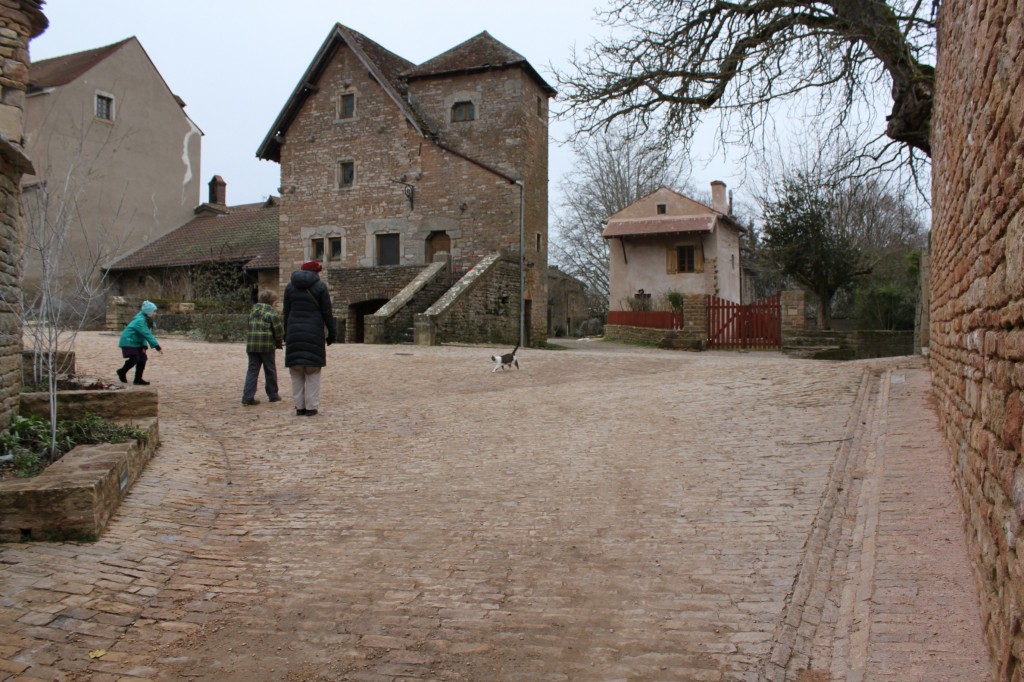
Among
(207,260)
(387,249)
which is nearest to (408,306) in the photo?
(387,249)

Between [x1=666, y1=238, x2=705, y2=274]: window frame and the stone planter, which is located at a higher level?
[x1=666, y1=238, x2=705, y2=274]: window frame

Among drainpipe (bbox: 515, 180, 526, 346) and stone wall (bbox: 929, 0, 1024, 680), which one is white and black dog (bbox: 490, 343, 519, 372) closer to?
stone wall (bbox: 929, 0, 1024, 680)

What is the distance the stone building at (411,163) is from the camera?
26641mm

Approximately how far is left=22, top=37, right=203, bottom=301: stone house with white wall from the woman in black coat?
83.7 feet

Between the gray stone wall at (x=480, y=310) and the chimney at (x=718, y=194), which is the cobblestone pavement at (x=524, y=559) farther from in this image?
the chimney at (x=718, y=194)

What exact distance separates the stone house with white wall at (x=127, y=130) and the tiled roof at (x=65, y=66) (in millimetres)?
46

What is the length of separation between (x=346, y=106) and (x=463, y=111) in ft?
15.2

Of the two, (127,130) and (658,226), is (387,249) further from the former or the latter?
(127,130)

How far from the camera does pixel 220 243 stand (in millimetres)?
34781

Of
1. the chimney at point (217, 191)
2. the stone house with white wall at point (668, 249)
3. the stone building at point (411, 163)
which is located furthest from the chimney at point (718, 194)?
the chimney at point (217, 191)

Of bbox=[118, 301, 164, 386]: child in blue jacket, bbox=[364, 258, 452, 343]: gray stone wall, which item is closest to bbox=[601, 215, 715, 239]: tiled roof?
bbox=[364, 258, 452, 343]: gray stone wall

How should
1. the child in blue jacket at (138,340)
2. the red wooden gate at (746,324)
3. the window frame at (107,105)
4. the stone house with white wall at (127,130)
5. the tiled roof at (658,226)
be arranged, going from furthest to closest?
the tiled roof at (658,226) → the window frame at (107,105) → the stone house with white wall at (127,130) → the red wooden gate at (746,324) → the child in blue jacket at (138,340)

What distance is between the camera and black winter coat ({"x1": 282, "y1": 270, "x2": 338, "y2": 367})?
9.62 m

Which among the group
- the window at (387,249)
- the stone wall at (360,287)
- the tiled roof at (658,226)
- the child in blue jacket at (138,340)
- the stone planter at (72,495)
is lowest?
the stone planter at (72,495)
